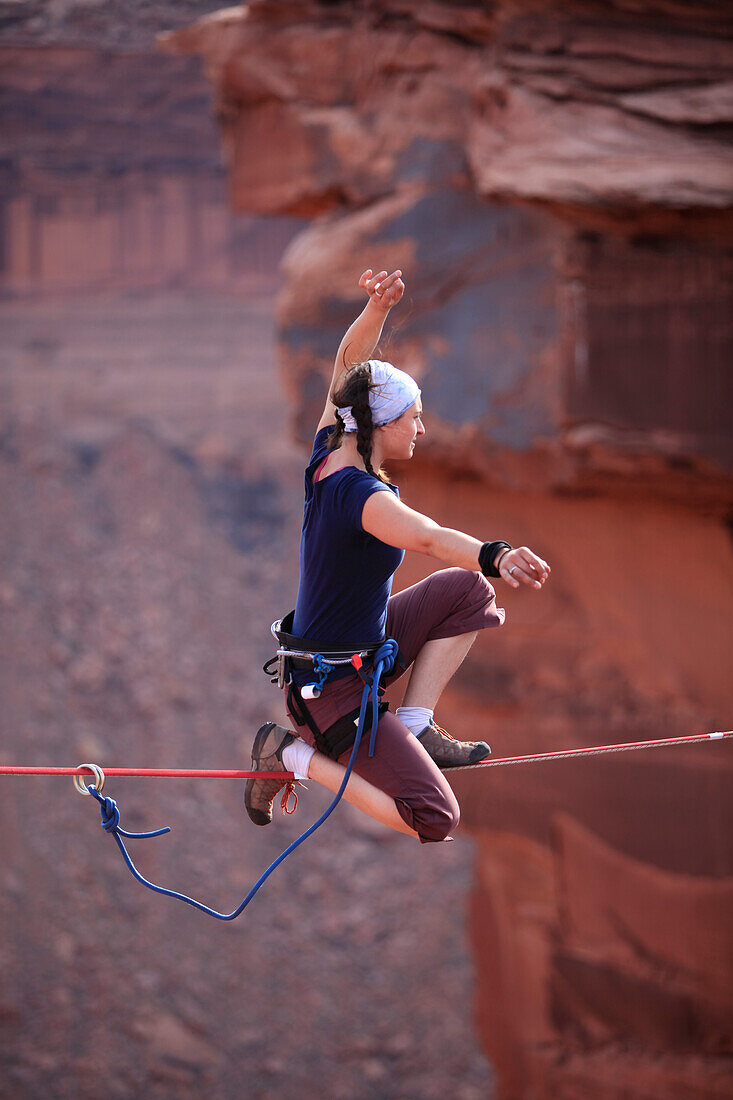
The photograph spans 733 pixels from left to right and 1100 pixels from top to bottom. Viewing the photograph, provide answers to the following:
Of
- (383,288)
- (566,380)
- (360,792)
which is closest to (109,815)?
(360,792)

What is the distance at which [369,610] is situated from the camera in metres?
3.54

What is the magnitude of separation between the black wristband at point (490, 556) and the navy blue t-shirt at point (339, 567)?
41 centimetres

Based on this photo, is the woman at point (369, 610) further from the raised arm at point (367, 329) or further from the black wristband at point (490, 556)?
the black wristband at point (490, 556)

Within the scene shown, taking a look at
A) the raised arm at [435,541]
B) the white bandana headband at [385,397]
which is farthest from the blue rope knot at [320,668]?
the white bandana headband at [385,397]

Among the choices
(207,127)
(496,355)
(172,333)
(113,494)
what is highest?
(496,355)

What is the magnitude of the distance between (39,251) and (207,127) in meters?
3.13

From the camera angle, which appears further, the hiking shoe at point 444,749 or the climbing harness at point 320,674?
the hiking shoe at point 444,749

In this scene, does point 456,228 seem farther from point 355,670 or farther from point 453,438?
point 355,670

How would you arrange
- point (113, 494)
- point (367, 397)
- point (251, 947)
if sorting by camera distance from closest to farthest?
point (367, 397)
point (251, 947)
point (113, 494)

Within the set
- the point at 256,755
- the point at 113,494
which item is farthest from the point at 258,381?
the point at 256,755

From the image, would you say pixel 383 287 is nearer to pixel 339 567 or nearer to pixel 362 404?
pixel 362 404

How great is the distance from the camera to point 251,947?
39.5 feet

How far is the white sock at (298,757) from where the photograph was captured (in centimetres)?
361

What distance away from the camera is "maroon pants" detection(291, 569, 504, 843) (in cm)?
346
